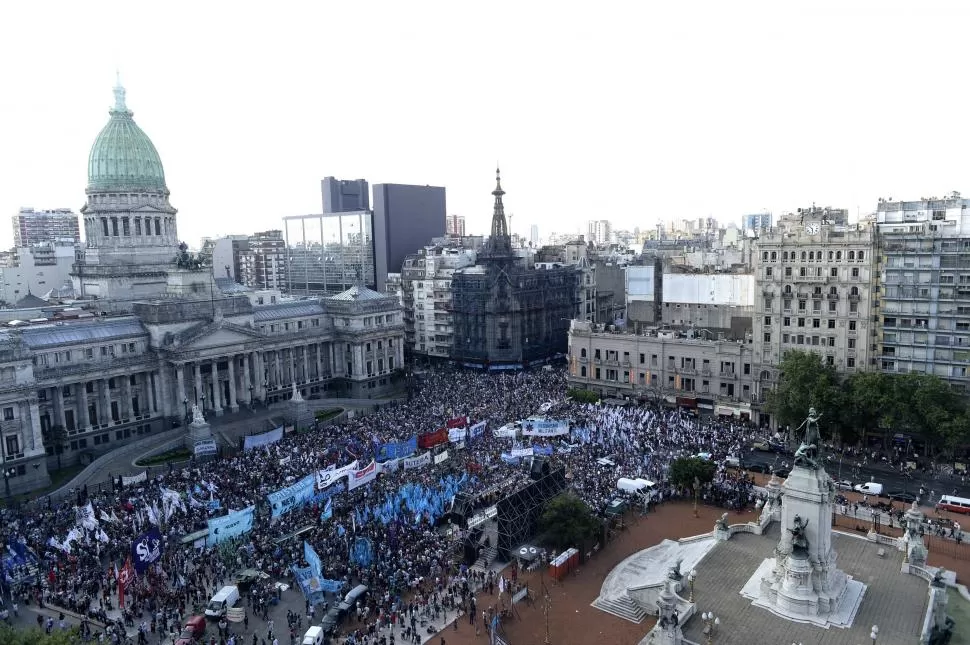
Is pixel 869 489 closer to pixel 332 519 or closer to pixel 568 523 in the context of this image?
pixel 568 523

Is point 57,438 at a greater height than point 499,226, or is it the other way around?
point 499,226

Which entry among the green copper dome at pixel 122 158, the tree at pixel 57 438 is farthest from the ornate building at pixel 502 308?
the tree at pixel 57 438

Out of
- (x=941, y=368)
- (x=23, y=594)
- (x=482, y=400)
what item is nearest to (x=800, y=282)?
(x=941, y=368)

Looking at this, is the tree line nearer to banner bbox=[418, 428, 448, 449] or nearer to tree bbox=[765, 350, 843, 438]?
tree bbox=[765, 350, 843, 438]

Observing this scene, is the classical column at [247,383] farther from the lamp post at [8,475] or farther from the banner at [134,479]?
the lamp post at [8,475]

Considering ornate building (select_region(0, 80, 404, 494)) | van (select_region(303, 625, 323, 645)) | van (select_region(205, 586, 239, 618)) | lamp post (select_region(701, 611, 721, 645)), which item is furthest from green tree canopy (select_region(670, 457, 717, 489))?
ornate building (select_region(0, 80, 404, 494))

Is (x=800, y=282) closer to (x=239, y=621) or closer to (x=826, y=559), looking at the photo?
(x=826, y=559)

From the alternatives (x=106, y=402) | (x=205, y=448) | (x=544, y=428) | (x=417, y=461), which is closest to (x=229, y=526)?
(x=417, y=461)
